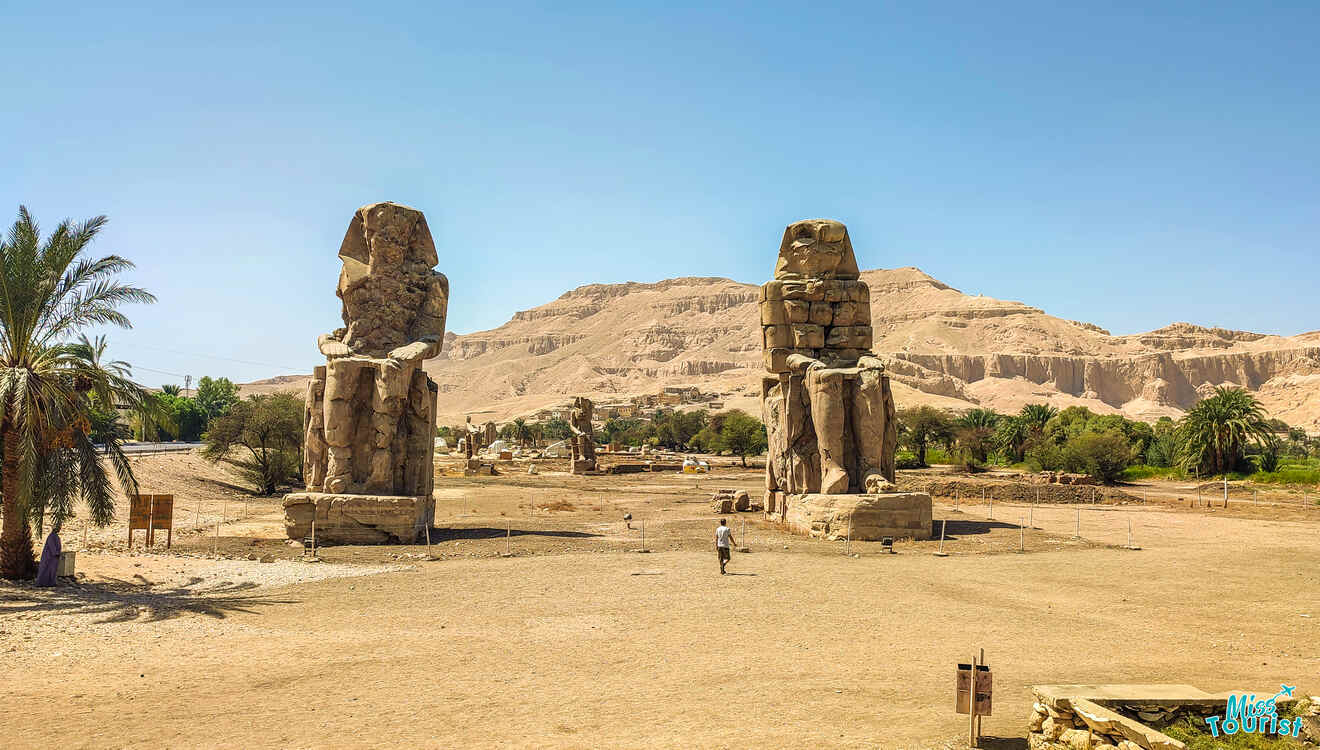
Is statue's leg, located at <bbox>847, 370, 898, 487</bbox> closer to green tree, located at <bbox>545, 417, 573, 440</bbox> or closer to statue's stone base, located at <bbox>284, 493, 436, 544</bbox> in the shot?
statue's stone base, located at <bbox>284, 493, 436, 544</bbox>

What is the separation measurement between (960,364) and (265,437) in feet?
337

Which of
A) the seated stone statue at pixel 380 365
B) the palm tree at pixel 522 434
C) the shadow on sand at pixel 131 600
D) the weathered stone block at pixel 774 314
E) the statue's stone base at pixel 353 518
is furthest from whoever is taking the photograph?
the palm tree at pixel 522 434

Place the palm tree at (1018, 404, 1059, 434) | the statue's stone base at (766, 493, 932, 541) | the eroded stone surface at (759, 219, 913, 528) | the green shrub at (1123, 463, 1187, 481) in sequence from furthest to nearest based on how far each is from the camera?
the palm tree at (1018, 404, 1059, 434) → the green shrub at (1123, 463, 1187, 481) → the eroded stone surface at (759, 219, 913, 528) → the statue's stone base at (766, 493, 932, 541)

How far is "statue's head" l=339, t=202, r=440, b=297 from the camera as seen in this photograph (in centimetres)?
1480

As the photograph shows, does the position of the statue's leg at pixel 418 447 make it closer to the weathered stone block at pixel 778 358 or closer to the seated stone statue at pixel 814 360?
the weathered stone block at pixel 778 358

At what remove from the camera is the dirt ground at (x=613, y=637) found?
19.0 feet

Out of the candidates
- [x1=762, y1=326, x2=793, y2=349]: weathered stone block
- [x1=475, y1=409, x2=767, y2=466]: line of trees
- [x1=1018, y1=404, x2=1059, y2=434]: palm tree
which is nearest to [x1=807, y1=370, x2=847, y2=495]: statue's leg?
[x1=762, y1=326, x2=793, y2=349]: weathered stone block

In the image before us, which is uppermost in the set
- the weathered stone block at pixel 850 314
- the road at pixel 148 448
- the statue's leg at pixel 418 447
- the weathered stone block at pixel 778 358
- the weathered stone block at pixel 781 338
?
the weathered stone block at pixel 850 314

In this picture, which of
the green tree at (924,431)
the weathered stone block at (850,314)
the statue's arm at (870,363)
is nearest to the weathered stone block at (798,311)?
the weathered stone block at (850,314)

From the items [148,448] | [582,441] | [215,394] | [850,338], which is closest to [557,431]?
[215,394]

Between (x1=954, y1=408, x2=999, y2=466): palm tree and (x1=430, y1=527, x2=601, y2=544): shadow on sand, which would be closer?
(x1=430, y1=527, x2=601, y2=544): shadow on sand

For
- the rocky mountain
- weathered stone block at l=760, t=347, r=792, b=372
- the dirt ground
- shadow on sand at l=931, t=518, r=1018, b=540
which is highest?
the rocky mountain

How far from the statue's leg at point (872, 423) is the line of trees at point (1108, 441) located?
2230 centimetres

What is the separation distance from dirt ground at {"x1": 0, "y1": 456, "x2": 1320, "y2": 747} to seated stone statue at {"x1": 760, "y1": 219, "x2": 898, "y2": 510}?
1.87 m
